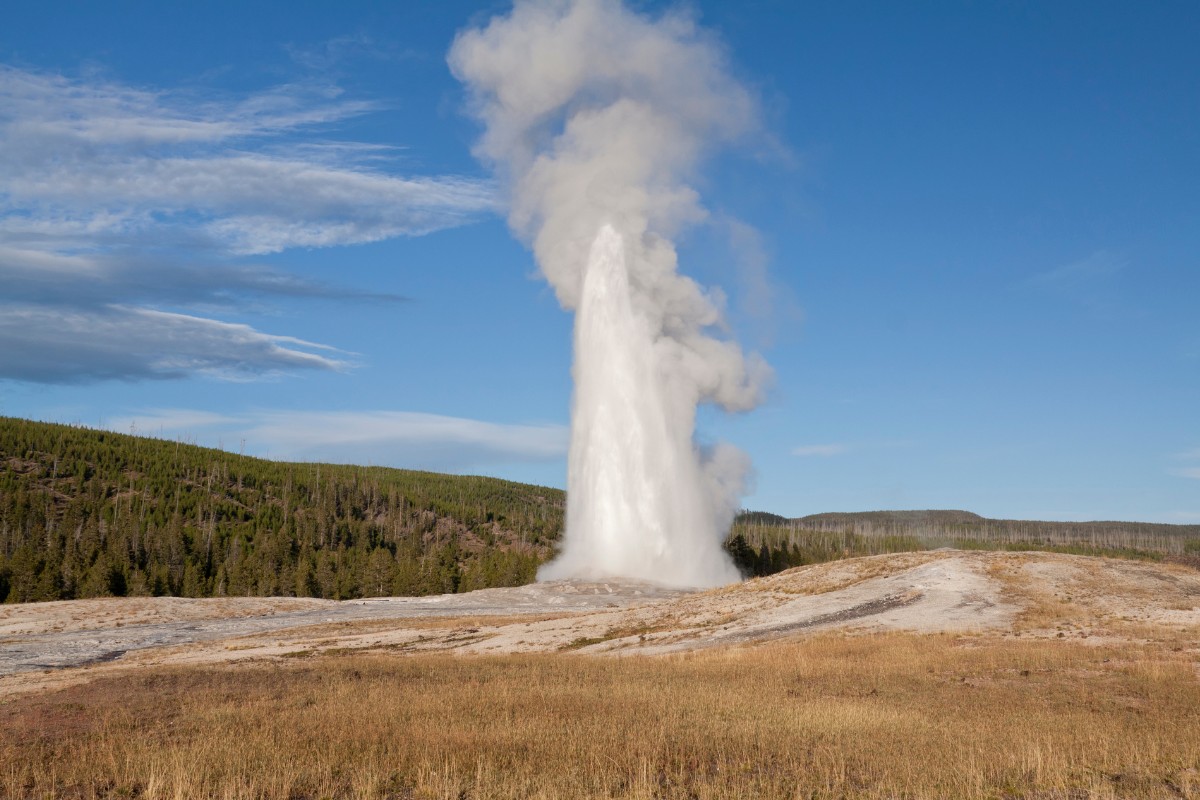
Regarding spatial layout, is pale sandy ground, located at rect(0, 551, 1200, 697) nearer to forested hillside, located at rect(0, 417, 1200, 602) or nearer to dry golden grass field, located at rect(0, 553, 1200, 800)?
dry golden grass field, located at rect(0, 553, 1200, 800)

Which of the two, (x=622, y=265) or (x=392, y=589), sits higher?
(x=622, y=265)

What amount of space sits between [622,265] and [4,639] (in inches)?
1996

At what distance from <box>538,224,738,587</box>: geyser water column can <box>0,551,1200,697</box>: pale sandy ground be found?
11552 mm

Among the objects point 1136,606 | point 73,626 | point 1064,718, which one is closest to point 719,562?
point 1136,606

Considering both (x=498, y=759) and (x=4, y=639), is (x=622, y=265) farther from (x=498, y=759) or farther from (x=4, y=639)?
(x=498, y=759)

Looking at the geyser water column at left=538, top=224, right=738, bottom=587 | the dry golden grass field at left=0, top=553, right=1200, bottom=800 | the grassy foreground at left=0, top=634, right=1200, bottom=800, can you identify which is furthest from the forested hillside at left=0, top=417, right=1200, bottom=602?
the grassy foreground at left=0, top=634, right=1200, bottom=800

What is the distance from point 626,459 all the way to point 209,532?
7814cm

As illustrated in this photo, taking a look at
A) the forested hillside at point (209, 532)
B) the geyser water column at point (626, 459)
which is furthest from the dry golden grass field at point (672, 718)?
the forested hillside at point (209, 532)

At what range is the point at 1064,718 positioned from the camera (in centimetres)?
1725

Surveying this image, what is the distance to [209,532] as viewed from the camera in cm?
12756

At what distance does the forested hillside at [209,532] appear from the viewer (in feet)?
311

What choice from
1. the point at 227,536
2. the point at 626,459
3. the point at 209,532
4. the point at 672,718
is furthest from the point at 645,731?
the point at 227,536

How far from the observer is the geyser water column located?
246ft

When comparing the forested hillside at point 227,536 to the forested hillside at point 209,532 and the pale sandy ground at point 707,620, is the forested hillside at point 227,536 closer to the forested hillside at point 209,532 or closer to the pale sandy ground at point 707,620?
the forested hillside at point 209,532
